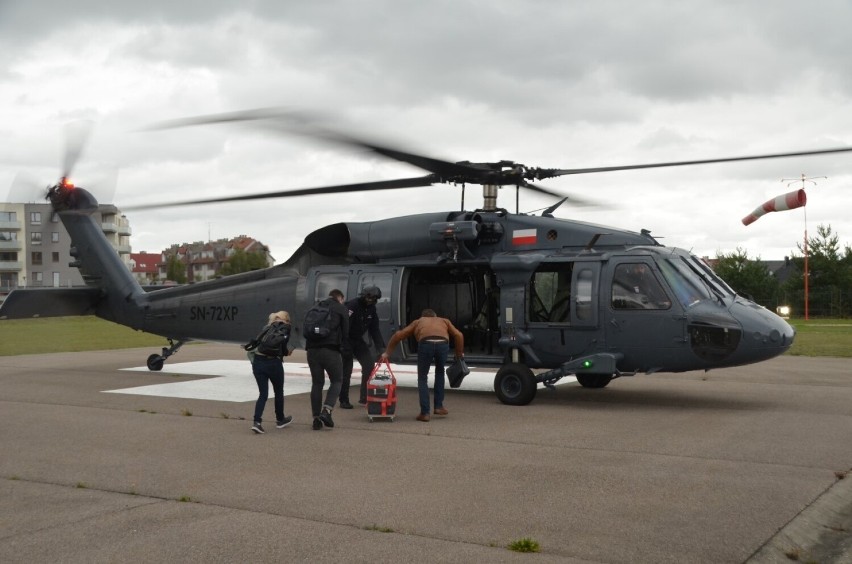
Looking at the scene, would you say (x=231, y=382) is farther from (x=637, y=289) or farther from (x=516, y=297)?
(x=637, y=289)

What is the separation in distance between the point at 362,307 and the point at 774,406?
621cm

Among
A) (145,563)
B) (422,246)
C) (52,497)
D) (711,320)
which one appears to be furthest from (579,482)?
(422,246)

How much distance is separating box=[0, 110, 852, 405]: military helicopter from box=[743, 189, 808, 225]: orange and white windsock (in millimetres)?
5469

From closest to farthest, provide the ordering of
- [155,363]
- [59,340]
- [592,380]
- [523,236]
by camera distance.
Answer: [523,236] → [592,380] → [155,363] → [59,340]

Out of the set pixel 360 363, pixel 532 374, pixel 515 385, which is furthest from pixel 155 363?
pixel 532 374

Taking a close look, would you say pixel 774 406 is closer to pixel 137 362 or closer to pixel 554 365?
pixel 554 365

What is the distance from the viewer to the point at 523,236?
42.5 feet

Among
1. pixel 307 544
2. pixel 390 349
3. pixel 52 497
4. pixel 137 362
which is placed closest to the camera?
pixel 307 544

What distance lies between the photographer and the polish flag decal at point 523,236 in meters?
12.9

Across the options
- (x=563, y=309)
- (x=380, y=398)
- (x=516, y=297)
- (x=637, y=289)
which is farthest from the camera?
(x=516, y=297)

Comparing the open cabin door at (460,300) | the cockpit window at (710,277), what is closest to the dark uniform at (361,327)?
the open cabin door at (460,300)

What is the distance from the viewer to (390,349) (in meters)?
11.0

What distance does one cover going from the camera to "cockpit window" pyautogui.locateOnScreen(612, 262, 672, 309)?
1152 centimetres

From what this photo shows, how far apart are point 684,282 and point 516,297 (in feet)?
8.21
